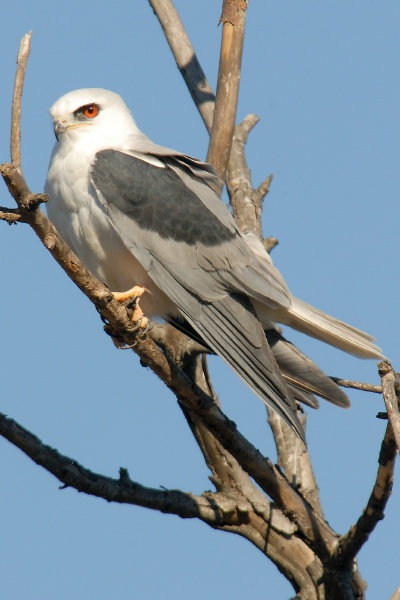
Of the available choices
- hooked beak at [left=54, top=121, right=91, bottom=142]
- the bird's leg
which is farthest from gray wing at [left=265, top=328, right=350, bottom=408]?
hooked beak at [left=54, top=121, right=91, bottom=142]

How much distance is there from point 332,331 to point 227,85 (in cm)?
190

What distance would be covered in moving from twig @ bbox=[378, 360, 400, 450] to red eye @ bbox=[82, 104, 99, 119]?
112 inches

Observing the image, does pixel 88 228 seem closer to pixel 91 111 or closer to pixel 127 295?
pixel 127 295

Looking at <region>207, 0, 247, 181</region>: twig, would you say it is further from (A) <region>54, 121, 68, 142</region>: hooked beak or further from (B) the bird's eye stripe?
(A) <region>54, 121, 68, 142</region>: hooked beak

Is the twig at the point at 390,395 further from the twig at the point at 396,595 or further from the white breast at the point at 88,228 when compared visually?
the white breast at the point at 88,228

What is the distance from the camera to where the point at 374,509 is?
396 centimetres

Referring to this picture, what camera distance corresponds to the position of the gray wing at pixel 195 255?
4.70 meters

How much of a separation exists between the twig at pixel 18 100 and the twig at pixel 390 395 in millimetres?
1638

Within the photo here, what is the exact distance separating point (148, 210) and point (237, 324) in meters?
0.83

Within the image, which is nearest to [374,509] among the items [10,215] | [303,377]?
[303,377]

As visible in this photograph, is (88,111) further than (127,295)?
Yes

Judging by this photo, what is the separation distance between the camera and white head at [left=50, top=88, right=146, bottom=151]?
5.27 m

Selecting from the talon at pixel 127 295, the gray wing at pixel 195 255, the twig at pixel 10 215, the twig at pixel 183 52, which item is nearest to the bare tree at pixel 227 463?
the twig at pixel 10 215

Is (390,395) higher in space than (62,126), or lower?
lower
